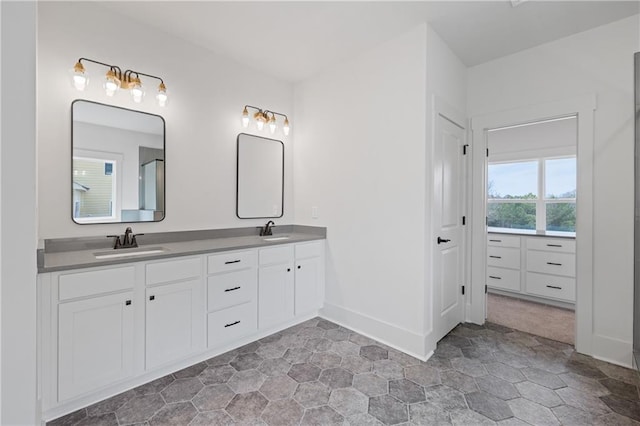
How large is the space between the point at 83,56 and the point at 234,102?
1.25 m

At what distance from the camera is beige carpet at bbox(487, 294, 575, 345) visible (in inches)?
116

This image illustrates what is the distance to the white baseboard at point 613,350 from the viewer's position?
2.32m

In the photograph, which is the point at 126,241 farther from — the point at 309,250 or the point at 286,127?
the point at 286,127

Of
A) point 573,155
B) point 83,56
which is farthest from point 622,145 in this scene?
point 83,56

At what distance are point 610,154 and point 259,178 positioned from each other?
315 cm

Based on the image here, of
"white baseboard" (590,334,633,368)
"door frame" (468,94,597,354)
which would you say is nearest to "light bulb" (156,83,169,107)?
"door frame" (468,94,597,354)

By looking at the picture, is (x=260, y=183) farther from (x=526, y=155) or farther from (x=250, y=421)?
(x=526, y=155)

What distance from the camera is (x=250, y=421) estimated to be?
1.74m

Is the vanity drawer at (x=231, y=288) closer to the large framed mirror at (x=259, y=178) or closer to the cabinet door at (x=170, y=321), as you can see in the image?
the cabinet door at (x=170, y=321)

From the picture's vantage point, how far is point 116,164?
94.8 inches

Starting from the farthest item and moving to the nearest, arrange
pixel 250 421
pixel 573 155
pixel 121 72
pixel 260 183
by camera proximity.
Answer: pixel 573 155, pixel 260 183, pixel 121 72, pixel 250 421

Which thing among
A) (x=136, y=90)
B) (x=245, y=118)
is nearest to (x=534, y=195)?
(x=245, y=118)

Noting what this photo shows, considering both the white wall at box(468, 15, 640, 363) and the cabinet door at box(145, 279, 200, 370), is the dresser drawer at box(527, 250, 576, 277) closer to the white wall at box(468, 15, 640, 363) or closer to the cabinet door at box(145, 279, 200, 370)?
the white wall at box(468, 15, 640, 363)

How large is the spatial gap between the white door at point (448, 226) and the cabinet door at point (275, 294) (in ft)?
4.47
